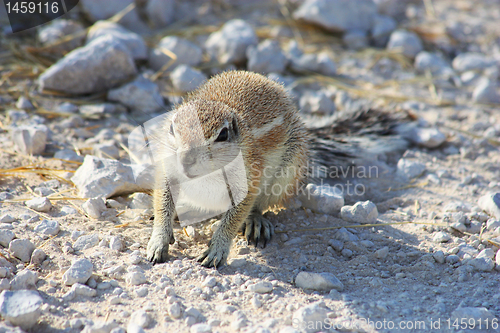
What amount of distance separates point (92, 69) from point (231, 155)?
2393 mm

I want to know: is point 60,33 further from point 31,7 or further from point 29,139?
point 29,139

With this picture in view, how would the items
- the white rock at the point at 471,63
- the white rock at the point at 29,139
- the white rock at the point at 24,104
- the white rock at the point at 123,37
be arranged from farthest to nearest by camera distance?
the white rock at the point at 471,63
the white rock at the point at 123,37
the white rock at the point at 24,104
the white rock at the point at 29,139

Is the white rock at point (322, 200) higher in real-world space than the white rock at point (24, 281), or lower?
lower

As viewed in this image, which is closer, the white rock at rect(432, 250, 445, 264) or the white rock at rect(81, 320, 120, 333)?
the white rock at rect(81, 320, 120, 333)

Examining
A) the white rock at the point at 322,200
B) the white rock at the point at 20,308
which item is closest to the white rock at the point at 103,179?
the white rock at the point at 20,308

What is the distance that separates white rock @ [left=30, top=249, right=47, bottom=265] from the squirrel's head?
93 centimetres

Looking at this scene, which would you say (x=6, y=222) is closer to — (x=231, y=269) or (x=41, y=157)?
(x=41, y=157)

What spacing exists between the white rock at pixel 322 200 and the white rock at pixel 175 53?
260 centimetres

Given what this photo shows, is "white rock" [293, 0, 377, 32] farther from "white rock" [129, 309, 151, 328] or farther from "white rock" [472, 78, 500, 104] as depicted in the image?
"white rock" [129, 309, 151, 328]

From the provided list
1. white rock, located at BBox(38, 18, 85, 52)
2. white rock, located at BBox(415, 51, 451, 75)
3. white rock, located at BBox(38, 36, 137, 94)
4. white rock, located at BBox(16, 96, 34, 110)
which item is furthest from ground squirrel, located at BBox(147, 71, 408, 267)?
white rock, located at BBox(415, 51, 451, 75)

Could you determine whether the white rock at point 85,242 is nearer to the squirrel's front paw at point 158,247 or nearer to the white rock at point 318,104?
the squirrel's front paw at point 158,247

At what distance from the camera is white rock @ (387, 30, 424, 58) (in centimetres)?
582

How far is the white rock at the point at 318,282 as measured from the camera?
232cm

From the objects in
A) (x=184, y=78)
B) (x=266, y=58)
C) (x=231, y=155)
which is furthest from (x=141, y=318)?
(x=266, y=58)
